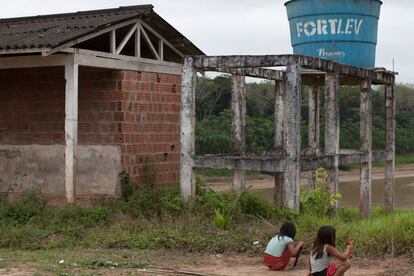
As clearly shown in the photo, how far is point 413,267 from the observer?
7.73m

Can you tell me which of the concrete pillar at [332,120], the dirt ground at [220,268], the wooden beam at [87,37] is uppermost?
the wooden beam at [87,37]

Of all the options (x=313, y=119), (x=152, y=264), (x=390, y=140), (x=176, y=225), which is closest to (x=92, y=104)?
(x=176, y=225)

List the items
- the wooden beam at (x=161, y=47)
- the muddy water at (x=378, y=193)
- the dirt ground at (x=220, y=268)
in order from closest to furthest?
1. the dirt ground at (x=220, y=268)
2. the wooden beam at (x=161, y=47)
3. the muddy water at (x=378, y=193)

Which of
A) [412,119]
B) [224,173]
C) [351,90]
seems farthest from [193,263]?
[412,119]

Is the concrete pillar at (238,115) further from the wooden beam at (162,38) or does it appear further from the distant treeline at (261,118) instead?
the distant treeline at (261,118)

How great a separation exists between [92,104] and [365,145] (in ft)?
17.0

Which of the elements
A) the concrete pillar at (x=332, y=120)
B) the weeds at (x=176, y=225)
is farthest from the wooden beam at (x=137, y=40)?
the concrete pillar at (x=332, y=120)

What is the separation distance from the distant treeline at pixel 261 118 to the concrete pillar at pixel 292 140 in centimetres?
2237

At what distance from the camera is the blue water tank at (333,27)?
1164 cm

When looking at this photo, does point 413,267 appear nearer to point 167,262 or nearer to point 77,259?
point 167,262

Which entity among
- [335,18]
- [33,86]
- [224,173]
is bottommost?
[224,173]

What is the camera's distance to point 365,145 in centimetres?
1291

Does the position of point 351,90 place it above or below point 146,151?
above

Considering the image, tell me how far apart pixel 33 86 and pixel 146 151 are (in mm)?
2441
